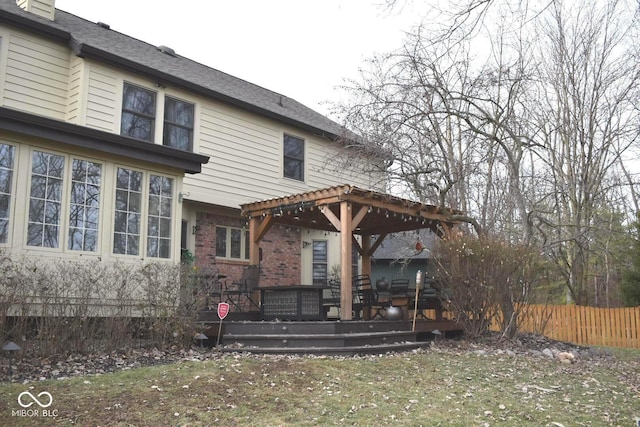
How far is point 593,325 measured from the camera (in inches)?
562

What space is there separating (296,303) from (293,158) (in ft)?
18.5

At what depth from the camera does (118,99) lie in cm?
1108

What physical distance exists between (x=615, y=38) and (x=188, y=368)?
15.3 m

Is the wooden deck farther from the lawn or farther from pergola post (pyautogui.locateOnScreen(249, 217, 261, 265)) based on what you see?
pergola post (pyautogui.locateOnScreen(249, 217, 261, 265))

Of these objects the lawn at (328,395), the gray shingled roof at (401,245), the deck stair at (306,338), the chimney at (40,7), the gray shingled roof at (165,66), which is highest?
the chimney at (40,7)

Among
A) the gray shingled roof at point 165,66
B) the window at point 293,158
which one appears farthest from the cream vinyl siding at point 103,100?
the window at point 293,158

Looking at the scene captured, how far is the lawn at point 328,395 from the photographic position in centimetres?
488

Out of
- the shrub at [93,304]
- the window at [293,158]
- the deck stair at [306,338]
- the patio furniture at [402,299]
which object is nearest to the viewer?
the shrub at [93,304]

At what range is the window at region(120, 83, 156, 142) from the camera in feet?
36.9

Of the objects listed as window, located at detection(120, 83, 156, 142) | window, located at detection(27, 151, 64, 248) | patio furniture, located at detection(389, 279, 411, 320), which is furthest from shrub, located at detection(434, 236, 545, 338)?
window, located at detection(27, 151, 64, 248)

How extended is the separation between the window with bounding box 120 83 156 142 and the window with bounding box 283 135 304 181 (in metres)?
3.87

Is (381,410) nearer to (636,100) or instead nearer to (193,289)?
(193,289)

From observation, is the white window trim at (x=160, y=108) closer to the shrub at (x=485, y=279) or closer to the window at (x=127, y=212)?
the window at (x=127, y=212)

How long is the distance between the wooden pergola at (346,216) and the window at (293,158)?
1664mm
